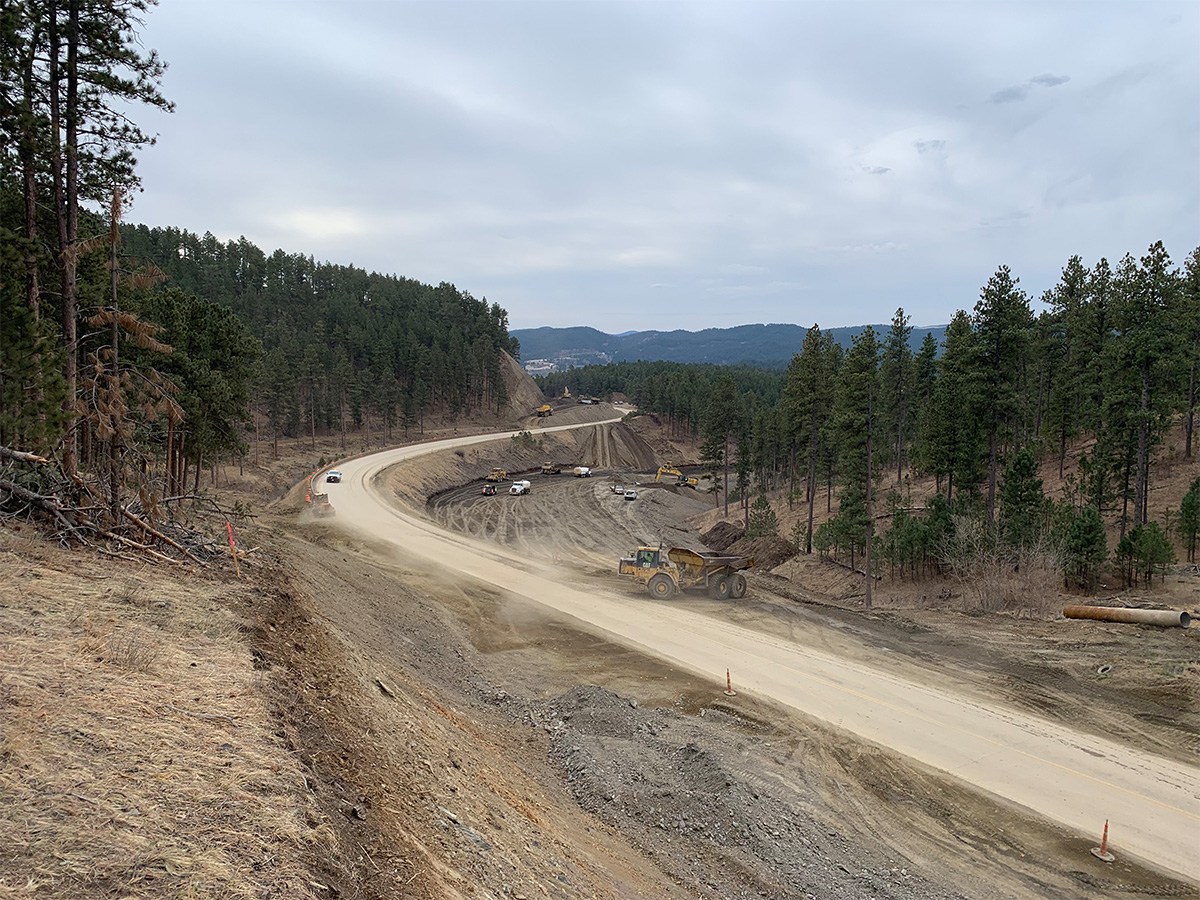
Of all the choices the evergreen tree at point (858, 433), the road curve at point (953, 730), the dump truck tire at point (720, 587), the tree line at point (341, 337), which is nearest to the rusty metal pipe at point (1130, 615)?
the evergreen tree at point (858, 433)

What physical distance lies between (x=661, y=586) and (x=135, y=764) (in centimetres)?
2258

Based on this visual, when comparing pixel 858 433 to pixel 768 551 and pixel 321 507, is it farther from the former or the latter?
pixel 321 507

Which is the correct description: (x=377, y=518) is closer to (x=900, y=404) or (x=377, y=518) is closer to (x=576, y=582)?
(x=576, y=582)

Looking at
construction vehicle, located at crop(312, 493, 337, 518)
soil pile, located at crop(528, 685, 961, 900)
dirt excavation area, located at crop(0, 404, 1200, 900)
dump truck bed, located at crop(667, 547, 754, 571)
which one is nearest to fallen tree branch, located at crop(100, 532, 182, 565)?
dirt excavation area, located at crop(0, 404, 1200, 900)

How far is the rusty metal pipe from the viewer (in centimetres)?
2028

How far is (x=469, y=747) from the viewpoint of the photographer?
11.8 metres

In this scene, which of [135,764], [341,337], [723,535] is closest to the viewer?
[135,764]

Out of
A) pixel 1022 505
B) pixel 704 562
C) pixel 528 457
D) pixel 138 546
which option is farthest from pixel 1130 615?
pixel 528 457

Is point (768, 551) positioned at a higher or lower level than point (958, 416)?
lower

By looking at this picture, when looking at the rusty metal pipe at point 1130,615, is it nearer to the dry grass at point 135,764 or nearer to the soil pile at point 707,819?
the soil pile at point 707,819

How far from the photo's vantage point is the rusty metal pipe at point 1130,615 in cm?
2028

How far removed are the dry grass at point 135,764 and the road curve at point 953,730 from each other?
45.2 ft

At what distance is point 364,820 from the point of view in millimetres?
6434

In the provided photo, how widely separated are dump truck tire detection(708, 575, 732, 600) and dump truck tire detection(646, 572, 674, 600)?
5.68ft
